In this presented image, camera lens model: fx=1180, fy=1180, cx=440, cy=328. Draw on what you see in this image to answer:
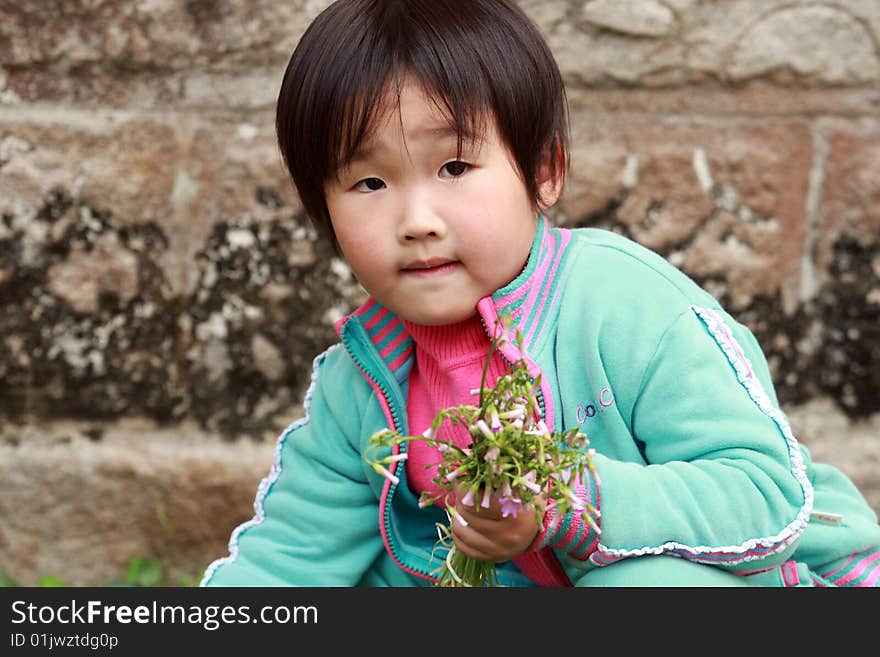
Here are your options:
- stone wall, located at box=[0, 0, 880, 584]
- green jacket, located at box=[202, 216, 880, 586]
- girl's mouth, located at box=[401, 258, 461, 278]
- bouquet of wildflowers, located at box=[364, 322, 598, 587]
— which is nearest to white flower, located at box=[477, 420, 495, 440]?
bouquet of wildflowers, located at box=[364, 322, 598, 587]

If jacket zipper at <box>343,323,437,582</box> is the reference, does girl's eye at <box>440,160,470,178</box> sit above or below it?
above

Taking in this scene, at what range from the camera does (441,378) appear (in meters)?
1.85

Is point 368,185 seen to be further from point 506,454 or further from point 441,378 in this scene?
point 506,454

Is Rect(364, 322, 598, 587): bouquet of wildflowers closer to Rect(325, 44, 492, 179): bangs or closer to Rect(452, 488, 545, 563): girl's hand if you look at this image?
Rect(452, 488, 545, 563): girl's hand

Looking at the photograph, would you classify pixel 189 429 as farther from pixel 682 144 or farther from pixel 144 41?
pixel 682 144

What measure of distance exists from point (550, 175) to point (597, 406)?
0.37 m

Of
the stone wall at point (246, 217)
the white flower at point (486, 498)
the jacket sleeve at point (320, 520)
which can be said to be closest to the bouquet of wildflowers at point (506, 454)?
the white flower at point (486, 498)

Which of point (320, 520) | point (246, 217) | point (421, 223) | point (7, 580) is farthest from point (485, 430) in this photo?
point (7, 580)

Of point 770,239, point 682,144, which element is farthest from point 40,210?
point 770,239

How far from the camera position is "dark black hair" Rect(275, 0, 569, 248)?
1628mm

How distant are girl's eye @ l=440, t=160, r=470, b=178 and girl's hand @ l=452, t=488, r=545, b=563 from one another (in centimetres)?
46

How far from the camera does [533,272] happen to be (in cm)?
179

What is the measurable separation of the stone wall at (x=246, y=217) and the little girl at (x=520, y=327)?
0.58 meters

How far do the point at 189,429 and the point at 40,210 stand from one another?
557 mm
